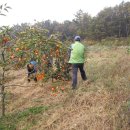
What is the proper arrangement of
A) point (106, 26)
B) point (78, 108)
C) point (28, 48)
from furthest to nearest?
point (106, 26) → point (78, 108) → point (28, 48)

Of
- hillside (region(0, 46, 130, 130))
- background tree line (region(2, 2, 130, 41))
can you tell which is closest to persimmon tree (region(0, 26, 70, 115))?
hillside (region(0, 46, 130, 130))

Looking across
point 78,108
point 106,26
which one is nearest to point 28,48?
point 78,108

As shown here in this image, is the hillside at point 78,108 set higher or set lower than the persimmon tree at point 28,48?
lower

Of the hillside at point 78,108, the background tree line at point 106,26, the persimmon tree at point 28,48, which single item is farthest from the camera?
the background tree line at point 106,26

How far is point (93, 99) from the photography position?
7230 mm

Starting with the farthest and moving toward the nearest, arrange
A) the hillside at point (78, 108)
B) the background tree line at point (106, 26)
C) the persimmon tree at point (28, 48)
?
the background tree line at point (106, 26), the persimmon tree at point (28, 48), the hillside at point (78, 108)

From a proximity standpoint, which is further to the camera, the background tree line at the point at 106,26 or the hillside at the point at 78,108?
the background tree line at the point at 106,26

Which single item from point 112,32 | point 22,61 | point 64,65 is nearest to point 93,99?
point 22,61

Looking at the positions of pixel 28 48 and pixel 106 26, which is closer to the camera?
pixel 28 48

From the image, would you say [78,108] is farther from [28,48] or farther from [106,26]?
[106,26]

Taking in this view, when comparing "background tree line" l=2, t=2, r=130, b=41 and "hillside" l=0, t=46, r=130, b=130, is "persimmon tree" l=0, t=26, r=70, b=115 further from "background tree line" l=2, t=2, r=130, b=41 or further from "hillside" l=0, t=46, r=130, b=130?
"background tree line" l=2, t=2, r=130, b=41

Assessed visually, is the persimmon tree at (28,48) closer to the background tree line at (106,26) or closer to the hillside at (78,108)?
the hillside at (78,108)

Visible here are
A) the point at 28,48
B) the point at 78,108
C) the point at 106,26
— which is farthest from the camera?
the point at 106,26

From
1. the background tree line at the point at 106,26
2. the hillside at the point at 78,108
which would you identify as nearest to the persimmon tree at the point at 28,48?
the hillside at the point at 78,108
